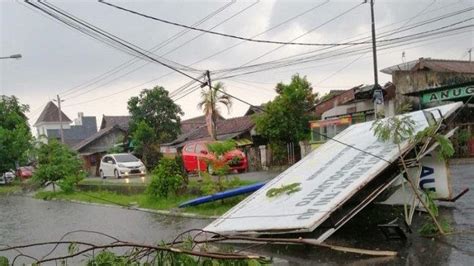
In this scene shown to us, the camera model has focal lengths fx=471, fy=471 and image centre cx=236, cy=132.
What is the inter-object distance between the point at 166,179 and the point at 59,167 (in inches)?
430

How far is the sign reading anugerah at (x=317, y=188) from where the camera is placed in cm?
704

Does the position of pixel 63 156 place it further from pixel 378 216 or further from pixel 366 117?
pixel 378 216

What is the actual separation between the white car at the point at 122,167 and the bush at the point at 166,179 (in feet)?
37.1

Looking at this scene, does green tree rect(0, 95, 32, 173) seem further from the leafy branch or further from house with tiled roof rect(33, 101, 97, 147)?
the leafy branch

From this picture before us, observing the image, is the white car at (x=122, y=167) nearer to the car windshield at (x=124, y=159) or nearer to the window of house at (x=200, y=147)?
the car windshield at (x=124, y=159)

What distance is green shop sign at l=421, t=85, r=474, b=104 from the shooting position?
20.0 metres

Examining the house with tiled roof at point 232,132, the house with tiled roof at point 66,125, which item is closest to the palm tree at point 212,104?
the house with tiled roof at point 232,132

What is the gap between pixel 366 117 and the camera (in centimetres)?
2516

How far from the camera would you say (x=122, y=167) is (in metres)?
26.3

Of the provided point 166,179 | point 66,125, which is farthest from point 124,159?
point 66,125

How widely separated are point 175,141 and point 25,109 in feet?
69.8

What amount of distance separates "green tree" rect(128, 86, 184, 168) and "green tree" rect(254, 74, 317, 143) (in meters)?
13.3

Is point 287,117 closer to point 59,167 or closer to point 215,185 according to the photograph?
point 59,167

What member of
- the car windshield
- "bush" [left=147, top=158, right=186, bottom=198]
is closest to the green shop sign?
"bush" [left=147, top=158, right=186, bottom=198]
